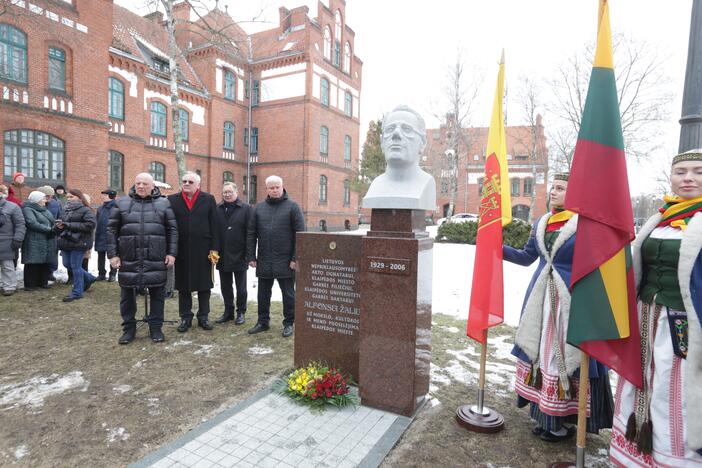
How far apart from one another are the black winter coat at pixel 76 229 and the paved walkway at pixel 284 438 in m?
5.19

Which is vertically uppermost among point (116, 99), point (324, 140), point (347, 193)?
point (116, 99)

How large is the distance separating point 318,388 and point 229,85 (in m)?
25.9

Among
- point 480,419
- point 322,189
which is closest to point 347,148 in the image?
point 322,189

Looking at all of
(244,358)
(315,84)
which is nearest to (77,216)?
(244,358)

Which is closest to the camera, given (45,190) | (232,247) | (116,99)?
(232,247)

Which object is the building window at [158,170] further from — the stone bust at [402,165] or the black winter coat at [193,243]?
the stone bust at [402,165]

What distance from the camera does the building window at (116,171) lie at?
1872cm

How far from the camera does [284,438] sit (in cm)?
301

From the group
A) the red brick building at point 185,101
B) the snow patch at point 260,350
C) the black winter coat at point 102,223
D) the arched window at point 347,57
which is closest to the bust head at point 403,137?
the snow patch at point 260,350

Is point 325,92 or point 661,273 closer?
point 661,273

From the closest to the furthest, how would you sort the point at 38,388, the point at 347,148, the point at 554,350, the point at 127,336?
the point at 554,350 < the point at 38,388 < the point at 127,336 < the point at 347,148

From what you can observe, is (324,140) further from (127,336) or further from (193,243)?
(127,336)

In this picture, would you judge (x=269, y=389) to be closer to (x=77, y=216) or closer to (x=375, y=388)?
(x=375, y=388)

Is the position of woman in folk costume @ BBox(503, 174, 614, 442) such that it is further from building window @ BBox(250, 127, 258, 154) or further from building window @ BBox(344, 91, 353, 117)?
building window @ BBox(344, 91, 353, 117)
